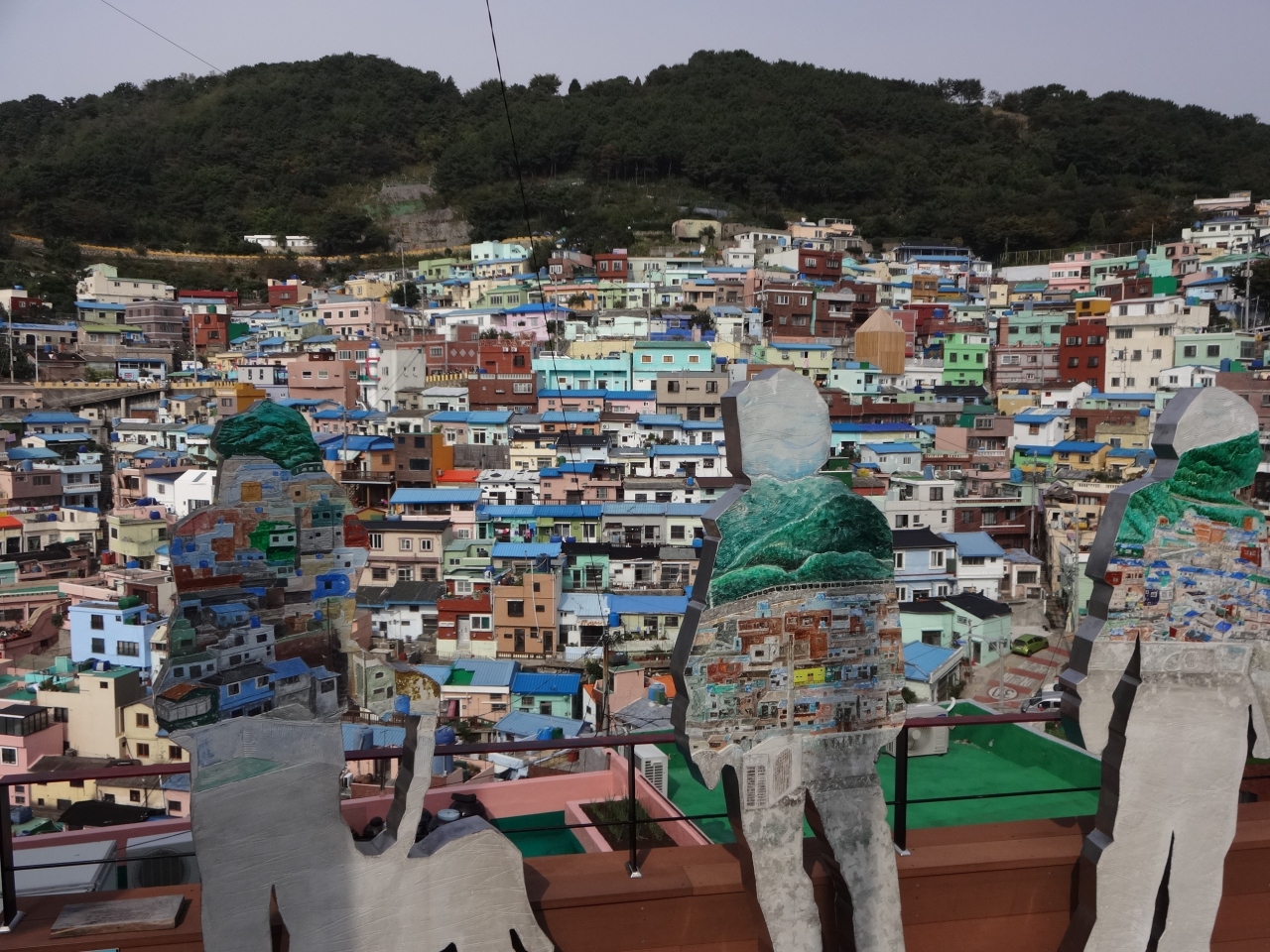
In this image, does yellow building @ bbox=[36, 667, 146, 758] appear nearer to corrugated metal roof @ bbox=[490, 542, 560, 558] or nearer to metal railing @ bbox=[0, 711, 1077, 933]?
corrugated metal roof @ bbox=[490, 542, 560, 558]

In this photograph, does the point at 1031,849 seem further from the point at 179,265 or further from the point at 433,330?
the point at 179,265

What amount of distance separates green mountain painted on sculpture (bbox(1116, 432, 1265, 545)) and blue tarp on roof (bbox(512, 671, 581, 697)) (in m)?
14.3

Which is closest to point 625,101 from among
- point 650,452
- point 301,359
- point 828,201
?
point 828,201

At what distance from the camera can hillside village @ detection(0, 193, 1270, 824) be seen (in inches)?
688

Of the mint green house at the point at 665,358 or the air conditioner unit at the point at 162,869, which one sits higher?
the mint green house at the point at 665,358

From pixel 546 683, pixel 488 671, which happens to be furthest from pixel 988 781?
pixel 488 671

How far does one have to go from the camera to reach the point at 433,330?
118 feet

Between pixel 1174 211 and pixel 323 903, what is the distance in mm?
49483

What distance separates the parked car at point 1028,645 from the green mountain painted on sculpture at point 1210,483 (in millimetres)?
17202

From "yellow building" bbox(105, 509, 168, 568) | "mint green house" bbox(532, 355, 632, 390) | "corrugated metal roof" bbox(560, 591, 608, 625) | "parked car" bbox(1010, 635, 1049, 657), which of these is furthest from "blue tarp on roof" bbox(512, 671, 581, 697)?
"mint green house" bbox(532, 355, 632, 390)

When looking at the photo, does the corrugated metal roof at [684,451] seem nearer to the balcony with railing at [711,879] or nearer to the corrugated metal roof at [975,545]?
the corrugated metal roof at [975,545]

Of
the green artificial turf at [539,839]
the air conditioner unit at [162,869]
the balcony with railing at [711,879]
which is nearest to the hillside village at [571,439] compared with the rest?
the green artificial turf at [539,839]

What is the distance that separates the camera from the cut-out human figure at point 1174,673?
9.92ft

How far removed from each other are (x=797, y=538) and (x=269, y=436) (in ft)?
4.71
